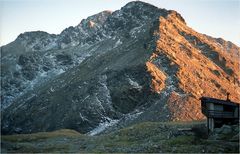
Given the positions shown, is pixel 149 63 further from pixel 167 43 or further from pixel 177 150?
pixel 177 150

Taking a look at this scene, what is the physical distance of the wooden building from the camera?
201ft

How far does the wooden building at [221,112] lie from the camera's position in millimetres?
61312

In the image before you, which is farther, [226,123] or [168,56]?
[168,56]

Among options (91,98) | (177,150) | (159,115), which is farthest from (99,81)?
(177,150)

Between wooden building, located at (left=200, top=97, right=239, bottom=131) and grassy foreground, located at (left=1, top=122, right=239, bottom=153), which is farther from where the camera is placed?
wooden building, located at (left=200, top=97, right=239, bottom=131)

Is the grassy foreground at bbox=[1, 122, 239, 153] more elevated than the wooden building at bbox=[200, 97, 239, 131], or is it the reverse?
the wooden building at bbox=[200, 97, 239, 131]

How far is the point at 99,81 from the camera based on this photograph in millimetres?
182500

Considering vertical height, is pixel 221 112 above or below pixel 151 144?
above

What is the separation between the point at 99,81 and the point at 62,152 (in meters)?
127

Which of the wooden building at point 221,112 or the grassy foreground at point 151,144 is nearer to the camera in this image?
the grassy foreground at point 151,144

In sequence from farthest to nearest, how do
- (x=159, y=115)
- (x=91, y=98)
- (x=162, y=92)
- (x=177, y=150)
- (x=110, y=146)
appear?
(x=91, y=98) < (x=162, y=92) < (x=159, y=115) < (x=110, y=146) < (x=177, y=150)

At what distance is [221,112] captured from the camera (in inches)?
2447

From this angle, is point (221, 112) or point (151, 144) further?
point (221, 112)

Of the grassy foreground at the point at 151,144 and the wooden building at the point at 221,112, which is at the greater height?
the wooden building at the point at 221,112
